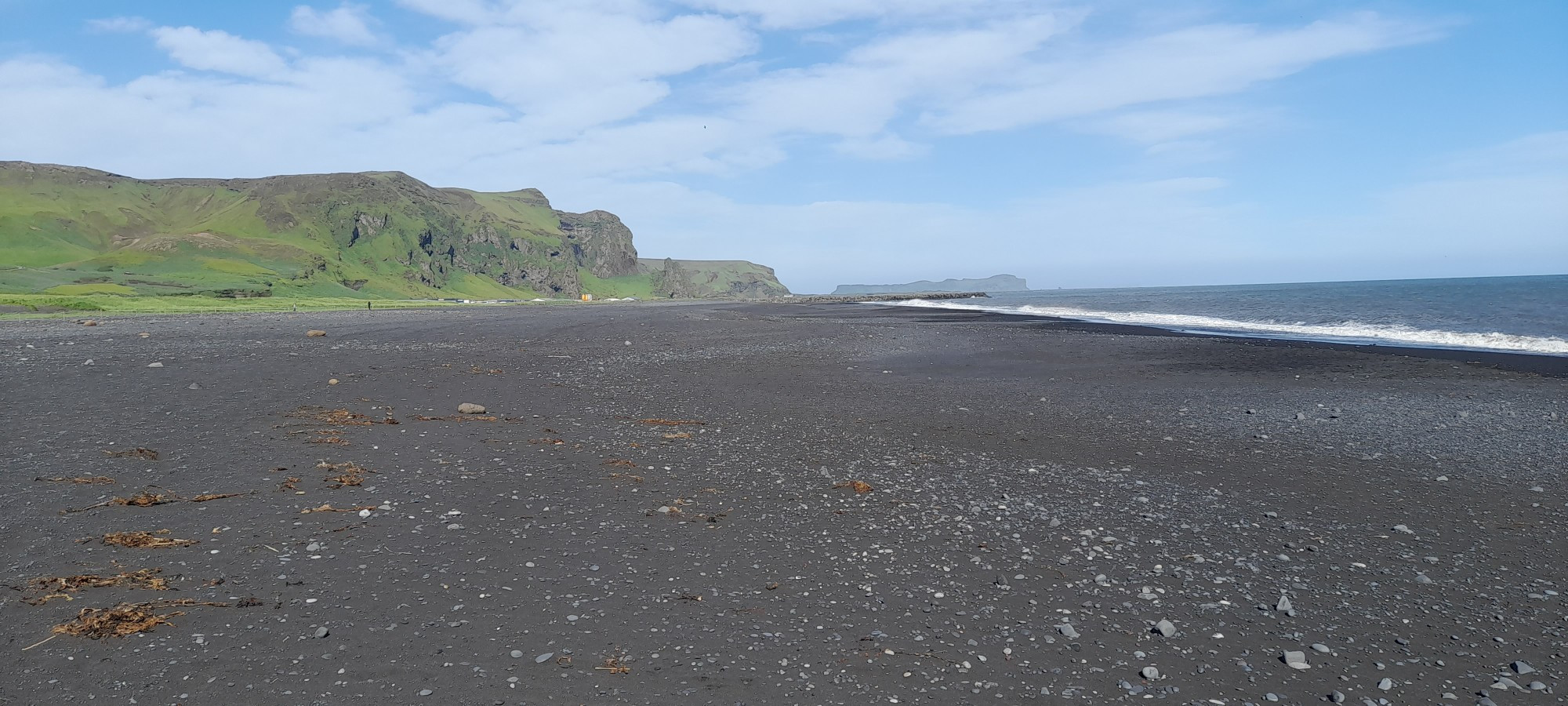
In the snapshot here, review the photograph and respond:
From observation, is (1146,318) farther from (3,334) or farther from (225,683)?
(3,334)

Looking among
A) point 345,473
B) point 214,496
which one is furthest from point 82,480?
point 345,473

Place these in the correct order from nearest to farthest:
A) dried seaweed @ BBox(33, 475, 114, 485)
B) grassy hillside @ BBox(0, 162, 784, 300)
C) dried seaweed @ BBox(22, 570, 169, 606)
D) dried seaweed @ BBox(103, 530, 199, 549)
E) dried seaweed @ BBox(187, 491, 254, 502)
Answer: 1. dried seaweed @ BBox(22, 570, 169, 606)
2. dried seaweed @ BBox(103, 530, 199, 549)
3. dried seaweed @ BBox(187, 491, 254, 502)
4. dried seaweed @ BBox(33, 475, 114, 485)
5. grassy hillside @ BBox(0, 162, 784, 300)

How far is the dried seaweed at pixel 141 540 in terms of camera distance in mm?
6887

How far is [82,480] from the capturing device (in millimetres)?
8742

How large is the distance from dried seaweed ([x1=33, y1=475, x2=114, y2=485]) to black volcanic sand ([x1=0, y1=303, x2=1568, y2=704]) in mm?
165

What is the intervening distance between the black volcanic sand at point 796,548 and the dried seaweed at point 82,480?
165 millimetres

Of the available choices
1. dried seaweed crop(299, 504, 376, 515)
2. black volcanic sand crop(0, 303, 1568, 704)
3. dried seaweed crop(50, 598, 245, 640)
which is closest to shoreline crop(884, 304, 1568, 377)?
black volcanic sand crop(0, 303, 1568, 704)

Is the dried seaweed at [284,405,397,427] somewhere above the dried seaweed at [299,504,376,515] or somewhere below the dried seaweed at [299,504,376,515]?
above

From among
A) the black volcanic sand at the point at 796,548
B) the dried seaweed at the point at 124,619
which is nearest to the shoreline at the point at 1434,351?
the black volcanic sand at the point at 796,548

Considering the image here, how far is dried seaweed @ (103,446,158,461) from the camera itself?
9836 millimetres

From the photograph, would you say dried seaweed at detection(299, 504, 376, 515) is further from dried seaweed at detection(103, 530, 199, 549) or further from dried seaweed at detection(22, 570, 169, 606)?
dried seaweed at detection(22, 570, 169, 606)

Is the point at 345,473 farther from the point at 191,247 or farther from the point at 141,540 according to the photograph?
the point at 191,247

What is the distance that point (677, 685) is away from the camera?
4934mm

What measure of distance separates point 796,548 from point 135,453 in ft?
30.5
